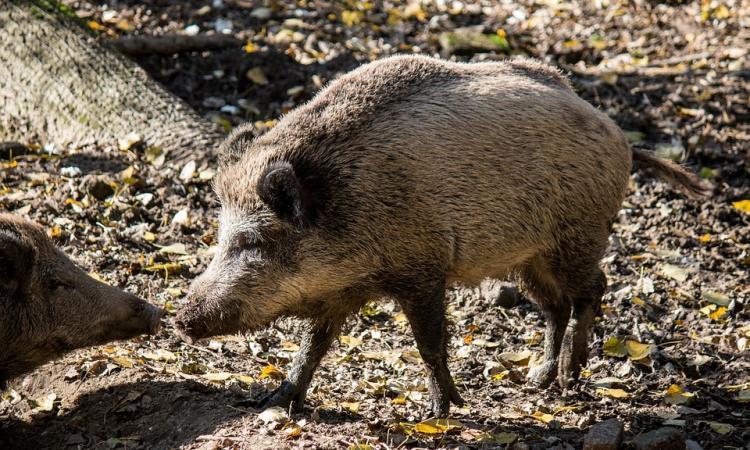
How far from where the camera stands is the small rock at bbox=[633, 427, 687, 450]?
171 inches

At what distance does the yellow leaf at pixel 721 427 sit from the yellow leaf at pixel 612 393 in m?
0.59

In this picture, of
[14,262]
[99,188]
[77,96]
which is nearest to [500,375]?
[14,262]

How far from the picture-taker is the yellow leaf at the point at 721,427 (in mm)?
4820

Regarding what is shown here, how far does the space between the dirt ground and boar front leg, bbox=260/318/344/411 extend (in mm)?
133

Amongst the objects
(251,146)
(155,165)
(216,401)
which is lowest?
(216,401)

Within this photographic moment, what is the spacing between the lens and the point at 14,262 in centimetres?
486

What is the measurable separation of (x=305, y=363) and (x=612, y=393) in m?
1.84

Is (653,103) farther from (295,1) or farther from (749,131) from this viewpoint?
(295,1)

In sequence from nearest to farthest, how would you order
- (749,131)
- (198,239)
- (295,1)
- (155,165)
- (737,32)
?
(198,239) → (155,165) → (749,131) → (737,32) → (295,1)

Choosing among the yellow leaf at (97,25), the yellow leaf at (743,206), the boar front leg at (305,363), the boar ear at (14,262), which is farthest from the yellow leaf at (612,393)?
the yellow leaf at (97,25)

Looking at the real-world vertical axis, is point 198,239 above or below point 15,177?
below

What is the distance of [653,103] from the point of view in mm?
8836

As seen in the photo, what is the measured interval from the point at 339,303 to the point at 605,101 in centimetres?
470

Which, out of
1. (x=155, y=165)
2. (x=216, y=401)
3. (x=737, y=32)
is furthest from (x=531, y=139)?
(x=737, y=32)
